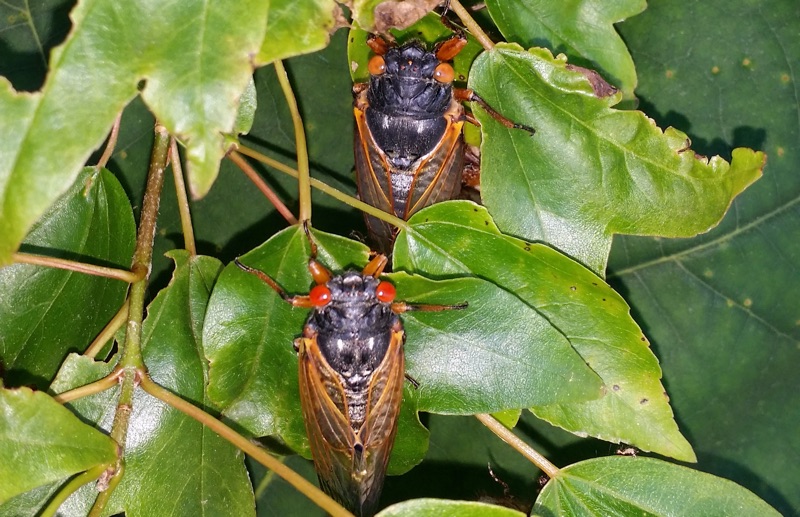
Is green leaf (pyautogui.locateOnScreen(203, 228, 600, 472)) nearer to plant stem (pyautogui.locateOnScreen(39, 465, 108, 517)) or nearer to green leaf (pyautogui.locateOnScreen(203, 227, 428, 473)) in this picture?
green leaf (pyautogui.locateOnScreen(203, 227, 428, 473))

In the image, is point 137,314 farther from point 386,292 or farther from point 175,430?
point 386,292

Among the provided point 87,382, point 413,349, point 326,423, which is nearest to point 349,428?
point 326,423

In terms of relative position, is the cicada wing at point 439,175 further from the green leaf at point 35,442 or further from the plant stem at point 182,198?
the green leaf at point 35,442

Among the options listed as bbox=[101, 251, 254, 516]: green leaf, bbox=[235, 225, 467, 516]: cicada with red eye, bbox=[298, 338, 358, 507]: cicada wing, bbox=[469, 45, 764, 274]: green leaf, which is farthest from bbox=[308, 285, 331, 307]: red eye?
bbox=[469, 45, 764, 274]: green leaf

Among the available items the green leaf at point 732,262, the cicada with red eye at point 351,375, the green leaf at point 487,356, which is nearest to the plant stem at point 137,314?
the cicada with red eye at point 351,375

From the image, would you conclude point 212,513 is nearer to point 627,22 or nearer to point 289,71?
point 289,71
